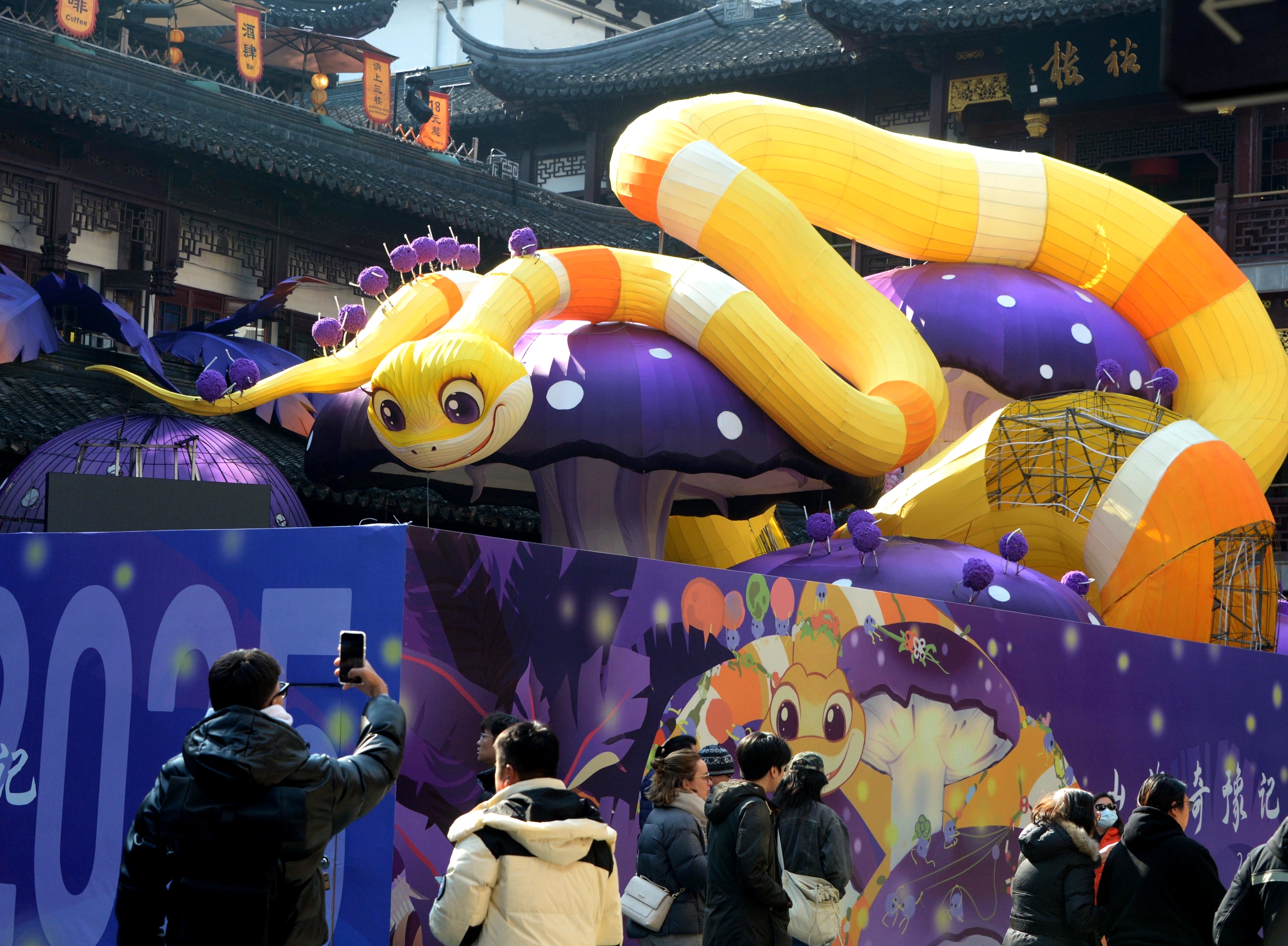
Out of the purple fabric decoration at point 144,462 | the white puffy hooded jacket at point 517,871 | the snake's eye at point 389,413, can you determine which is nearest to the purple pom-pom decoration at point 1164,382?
the snake's eye at point 389,413

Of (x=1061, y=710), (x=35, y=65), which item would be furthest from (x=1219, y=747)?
(x=35, y=65)

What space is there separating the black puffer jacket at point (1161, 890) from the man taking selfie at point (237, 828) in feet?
8.84

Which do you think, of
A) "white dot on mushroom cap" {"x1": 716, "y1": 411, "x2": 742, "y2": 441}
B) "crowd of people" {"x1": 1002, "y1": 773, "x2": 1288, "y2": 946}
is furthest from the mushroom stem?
"crowd of people" {"x1": 1002, "y1": 773, "x2": 1288, "y2": 946}

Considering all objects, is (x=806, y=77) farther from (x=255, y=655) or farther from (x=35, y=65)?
(x=255, y=655)

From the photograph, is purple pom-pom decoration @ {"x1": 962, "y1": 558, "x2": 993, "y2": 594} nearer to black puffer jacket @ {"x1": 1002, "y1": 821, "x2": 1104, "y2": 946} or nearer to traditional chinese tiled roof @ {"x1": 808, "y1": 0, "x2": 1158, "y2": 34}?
black puffer jacket @ {"x1": 1002, "y1": 821, "x2": 1104, "y2": 946}

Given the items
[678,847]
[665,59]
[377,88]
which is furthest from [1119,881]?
[665,59]

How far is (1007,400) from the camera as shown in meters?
12.4

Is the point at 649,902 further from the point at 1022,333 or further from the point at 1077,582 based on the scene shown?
the point at 1022,333

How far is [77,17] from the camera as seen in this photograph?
19.2 metres

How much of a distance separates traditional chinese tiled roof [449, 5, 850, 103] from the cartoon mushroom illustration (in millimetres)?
14489

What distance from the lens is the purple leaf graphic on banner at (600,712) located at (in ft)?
20.1

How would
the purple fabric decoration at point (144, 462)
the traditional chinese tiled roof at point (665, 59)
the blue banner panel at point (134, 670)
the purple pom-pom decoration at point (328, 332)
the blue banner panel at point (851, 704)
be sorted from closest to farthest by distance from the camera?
the blue banner panel at point (134, 670), the blue banner panel at point (851, 704), the purple pom-pom decoration at point (328, 332), the purple fabric decoration at point (144, 462), the traditional chinese tiled roof at point (665, 59)

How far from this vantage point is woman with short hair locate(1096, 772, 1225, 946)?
510 centimetres

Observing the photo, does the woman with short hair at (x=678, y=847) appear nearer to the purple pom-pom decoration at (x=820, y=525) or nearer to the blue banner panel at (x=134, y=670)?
the blue banner panel at (x=134, y=670)
